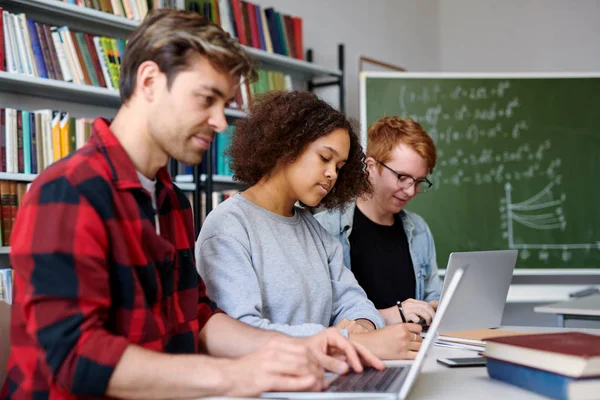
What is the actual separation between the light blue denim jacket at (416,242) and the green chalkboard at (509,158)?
1.16 m

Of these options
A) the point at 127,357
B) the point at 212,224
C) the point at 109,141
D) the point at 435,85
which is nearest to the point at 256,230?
the point at 212,224

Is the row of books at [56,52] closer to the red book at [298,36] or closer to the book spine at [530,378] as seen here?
the red book at [298,36]

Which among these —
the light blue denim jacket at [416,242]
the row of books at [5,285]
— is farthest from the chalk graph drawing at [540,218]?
the row of books at [5,285]

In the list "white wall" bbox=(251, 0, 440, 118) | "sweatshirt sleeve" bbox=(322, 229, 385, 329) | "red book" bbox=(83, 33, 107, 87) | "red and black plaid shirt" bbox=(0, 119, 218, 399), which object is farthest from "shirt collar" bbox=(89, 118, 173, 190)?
"white wall" bbox=(251, 0, 440, 118)

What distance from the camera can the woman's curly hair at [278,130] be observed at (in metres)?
1.64

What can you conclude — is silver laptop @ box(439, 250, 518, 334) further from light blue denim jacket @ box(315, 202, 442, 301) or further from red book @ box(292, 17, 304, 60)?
red book @ box(292, 17, 304, 60)

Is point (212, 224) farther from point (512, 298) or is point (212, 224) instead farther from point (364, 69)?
point (364, 69)

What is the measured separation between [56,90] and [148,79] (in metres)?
1.74

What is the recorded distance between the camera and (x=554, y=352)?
97cm

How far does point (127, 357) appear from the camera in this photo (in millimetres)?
889

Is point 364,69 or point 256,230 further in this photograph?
point 364,69

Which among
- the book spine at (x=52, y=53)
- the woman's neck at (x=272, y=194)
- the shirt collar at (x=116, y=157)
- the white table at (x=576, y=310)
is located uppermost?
the book spine at (x=52, y=53)

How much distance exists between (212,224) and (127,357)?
61cm

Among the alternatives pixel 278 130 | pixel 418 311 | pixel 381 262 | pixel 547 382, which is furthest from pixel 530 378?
pixel 381 262
